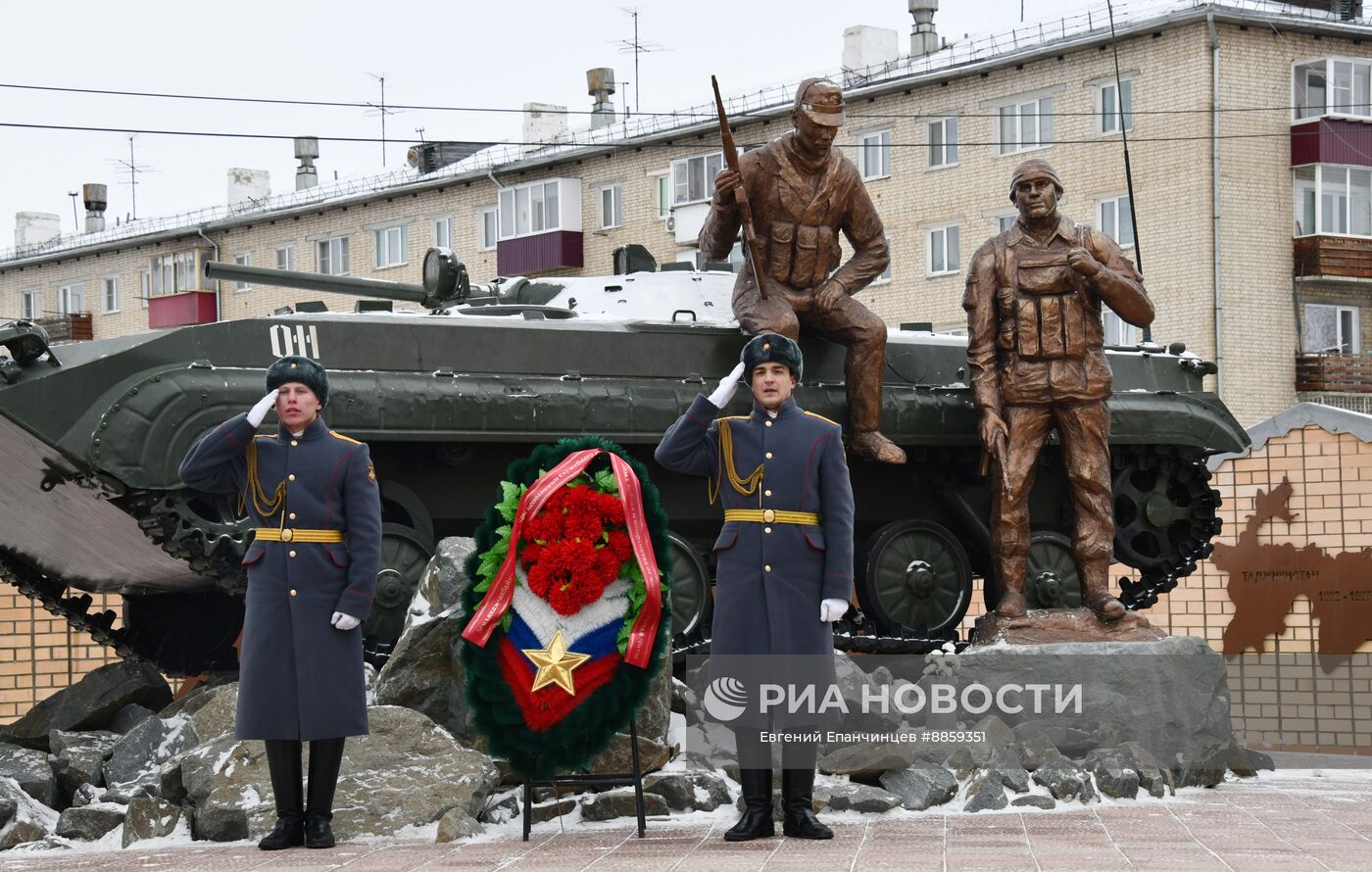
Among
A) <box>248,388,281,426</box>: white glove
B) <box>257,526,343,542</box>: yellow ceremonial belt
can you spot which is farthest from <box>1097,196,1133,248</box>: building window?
<box>248,388,281,426</box>: white glove

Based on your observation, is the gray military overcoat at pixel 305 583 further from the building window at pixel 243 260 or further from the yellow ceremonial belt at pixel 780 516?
the building window at pixel 243 260

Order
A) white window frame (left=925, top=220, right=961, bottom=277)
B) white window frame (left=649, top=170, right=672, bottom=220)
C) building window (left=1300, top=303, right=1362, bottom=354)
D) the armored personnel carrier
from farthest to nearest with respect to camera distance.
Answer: white window frame (left=649, top=170, right=672, bottom=220)
white window frame (left=925, top=220, right=961, bottom=277)
building window (left=1300, top=303, right=1362, bottom=354)
the armored personnel carrier

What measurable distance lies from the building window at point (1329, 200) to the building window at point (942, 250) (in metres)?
Result: 5.80

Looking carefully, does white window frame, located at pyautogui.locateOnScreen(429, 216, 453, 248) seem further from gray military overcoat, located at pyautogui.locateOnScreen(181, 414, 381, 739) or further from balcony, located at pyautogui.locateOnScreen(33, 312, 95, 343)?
gray military overcoat, located at pyautogui.locateOnScreen(181, 414, 381, 739)

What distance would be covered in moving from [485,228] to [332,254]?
4.57 meters

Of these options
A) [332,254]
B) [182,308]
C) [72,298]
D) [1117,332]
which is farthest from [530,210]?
[72,298]

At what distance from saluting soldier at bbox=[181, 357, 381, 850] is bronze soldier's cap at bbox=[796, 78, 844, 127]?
4196 mm

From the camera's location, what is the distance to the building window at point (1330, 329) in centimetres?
3338

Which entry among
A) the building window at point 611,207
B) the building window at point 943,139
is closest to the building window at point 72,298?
the building window at point 611,207

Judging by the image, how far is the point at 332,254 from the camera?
45.5 m

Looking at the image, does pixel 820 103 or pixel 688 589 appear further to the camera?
pixel 688 589

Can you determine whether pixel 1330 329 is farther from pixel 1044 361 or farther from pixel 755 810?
pixel 755 810

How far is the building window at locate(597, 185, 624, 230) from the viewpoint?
133 feet

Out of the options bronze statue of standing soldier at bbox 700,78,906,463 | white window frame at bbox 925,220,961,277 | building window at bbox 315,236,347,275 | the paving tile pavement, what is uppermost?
building window at bbox 315,236,347,275
